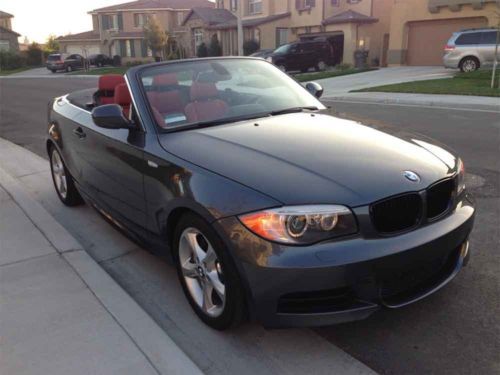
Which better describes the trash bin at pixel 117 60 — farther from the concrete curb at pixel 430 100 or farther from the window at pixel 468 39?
the concrete curb at pixel 430 100

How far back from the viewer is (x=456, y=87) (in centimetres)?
1587

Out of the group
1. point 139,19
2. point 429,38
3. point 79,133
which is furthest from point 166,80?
point 139,19

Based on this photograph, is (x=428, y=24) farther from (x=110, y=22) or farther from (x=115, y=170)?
(x=110, y=22)

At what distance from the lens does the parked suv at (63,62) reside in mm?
46625

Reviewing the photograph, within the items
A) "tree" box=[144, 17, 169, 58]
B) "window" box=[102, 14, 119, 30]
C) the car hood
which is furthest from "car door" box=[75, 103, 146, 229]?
"window" box=[102, 14, 119, 30]

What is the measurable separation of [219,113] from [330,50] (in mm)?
27957

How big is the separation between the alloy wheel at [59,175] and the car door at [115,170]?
91 centimetres

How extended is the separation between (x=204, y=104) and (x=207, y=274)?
145 centimetres

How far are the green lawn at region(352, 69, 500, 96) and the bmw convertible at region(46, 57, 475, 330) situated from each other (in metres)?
12.0

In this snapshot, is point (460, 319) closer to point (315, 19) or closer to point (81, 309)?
point (81, 309)

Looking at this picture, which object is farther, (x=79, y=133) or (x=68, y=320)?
(x=79, y=133)

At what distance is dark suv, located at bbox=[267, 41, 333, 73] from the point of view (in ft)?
91.9

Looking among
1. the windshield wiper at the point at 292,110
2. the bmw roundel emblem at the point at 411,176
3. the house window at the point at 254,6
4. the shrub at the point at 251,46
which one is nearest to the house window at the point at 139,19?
the house window at the point at 254,6

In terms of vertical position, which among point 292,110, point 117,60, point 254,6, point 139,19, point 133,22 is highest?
point 254,6
